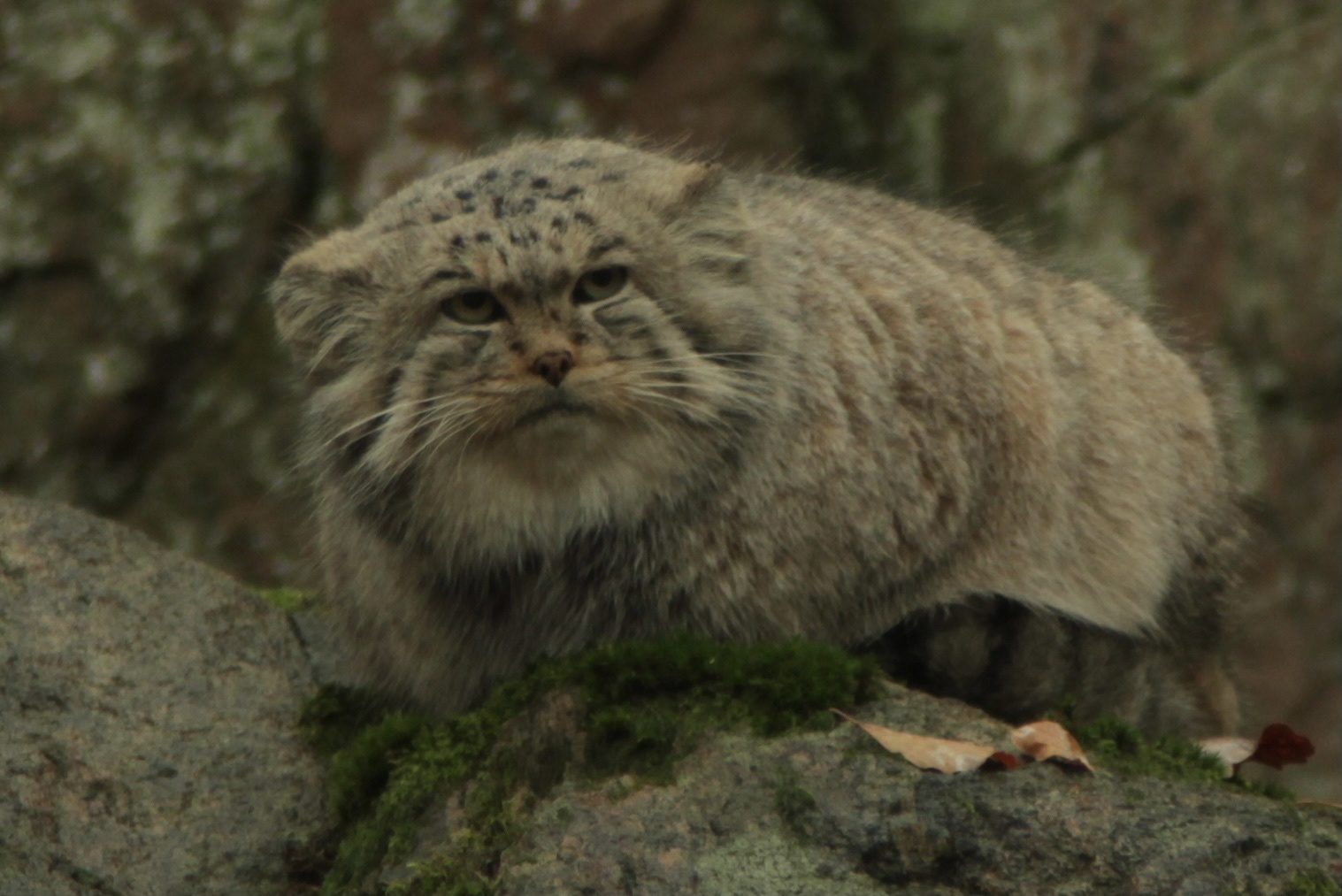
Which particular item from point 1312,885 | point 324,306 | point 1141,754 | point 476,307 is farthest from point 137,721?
point 1312,885

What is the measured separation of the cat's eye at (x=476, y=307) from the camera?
4.96 metres

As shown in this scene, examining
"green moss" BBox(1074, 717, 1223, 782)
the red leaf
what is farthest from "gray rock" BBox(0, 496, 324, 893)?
the red leaf

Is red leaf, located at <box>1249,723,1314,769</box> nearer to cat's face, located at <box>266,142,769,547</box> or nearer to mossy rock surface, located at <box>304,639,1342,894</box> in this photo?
mossy rock surface, located at <box>304,639,1342,894</box>

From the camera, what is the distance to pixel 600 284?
506 centimetres

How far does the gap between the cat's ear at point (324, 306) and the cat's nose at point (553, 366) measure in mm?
810

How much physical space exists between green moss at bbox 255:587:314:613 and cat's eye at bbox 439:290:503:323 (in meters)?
2.18

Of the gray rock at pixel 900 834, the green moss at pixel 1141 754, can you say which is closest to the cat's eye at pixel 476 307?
the gray rock at pixel 900 834

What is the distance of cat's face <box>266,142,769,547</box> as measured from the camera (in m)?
4.88

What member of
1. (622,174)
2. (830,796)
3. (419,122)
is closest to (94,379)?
(419,122)

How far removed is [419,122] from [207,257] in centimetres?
137

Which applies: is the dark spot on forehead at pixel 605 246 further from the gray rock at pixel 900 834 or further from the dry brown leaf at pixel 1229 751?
the dry brown leaf at pixel 1229 751

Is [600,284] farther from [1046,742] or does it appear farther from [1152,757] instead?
[1152,757]

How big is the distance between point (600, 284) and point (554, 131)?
467 centimetres

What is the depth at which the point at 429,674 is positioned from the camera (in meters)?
5.61
